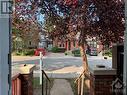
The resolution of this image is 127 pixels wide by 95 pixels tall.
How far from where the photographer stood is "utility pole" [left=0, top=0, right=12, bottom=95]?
1.40 meters

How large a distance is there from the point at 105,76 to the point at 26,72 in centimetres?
95

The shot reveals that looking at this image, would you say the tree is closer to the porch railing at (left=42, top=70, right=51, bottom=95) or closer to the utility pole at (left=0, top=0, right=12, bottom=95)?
the porch railing at (left=42, top=70, right=51, bottom=95)

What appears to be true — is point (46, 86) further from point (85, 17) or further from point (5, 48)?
point (5, 48)

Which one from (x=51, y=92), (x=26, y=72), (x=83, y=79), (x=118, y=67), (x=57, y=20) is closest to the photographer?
(x=26, y=72)

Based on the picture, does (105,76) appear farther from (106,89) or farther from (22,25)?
(22,25)

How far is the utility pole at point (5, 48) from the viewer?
140 cm

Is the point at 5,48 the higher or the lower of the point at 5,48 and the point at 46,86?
the higher

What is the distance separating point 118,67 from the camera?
388 cm

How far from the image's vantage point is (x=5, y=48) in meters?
1.41

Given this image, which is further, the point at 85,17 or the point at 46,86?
A: the point at 46,86

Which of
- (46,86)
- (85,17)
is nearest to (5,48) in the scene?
(85,17)

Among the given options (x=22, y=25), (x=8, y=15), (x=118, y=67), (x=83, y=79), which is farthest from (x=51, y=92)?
(x=8, y=15)

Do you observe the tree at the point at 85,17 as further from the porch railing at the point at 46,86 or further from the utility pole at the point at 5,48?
the utility pole at the point at 5,48

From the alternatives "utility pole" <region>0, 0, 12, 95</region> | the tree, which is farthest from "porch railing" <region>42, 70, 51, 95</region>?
"utility pole" <region>0, 0, 12, 95</region>
